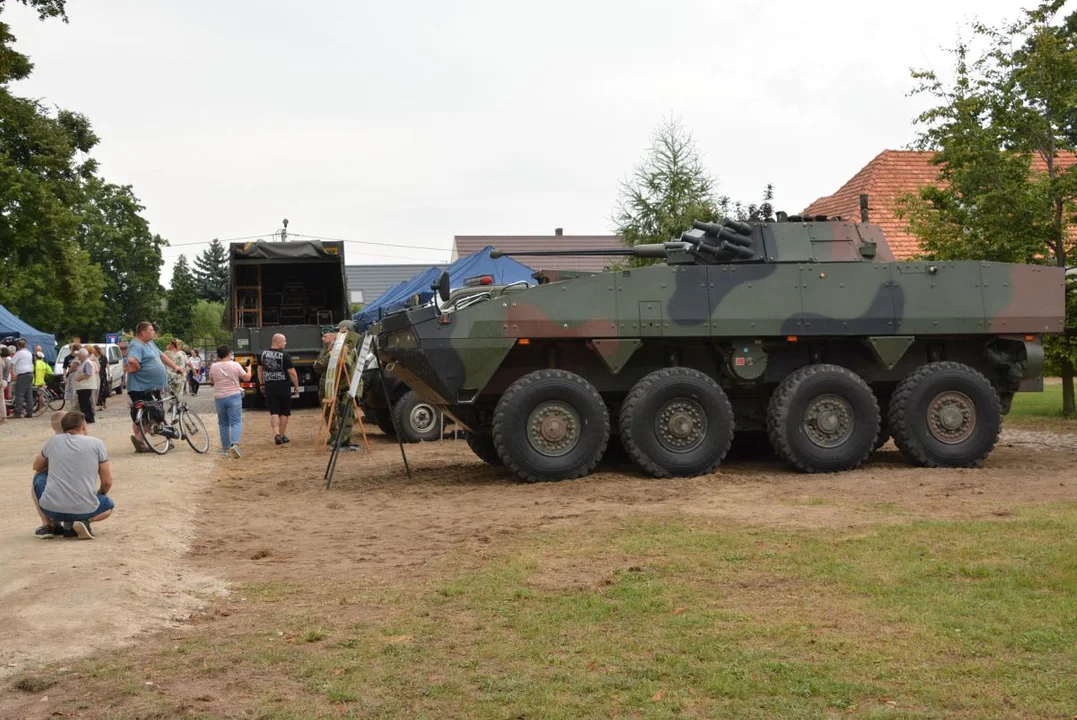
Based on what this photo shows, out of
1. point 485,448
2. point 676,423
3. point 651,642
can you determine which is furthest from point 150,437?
point 651,642

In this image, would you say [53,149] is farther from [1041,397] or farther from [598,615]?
[598,615]

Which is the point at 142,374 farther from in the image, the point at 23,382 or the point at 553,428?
the point at 23,382

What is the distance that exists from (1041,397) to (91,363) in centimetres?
1683

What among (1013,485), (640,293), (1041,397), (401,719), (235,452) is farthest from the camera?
(1041,397)

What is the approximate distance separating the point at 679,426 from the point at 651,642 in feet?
21.5

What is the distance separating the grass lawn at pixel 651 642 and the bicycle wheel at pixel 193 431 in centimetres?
878

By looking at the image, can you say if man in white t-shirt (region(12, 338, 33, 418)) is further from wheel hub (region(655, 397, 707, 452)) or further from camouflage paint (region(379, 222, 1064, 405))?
wheel hub (region(655, 397, 707, 452))

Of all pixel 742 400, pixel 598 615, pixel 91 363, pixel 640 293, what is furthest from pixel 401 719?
pixel 91 363

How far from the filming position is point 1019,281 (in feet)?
43.3

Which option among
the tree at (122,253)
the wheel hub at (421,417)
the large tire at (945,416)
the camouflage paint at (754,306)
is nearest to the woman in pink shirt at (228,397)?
the wheel hub at (421,417)

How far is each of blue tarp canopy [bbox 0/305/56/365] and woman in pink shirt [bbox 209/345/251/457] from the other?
725 inches

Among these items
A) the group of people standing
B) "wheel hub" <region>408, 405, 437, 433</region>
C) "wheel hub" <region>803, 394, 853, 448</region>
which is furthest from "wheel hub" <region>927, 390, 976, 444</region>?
the group of people standing

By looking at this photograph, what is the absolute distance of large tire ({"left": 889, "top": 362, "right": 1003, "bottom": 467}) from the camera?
42.2ft

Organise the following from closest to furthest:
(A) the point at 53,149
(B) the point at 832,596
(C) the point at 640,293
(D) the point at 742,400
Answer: (B) the point at 832,596 → (C) the point at 640,293 → (D) the point at 742,400 → (A) the point at 53,149
